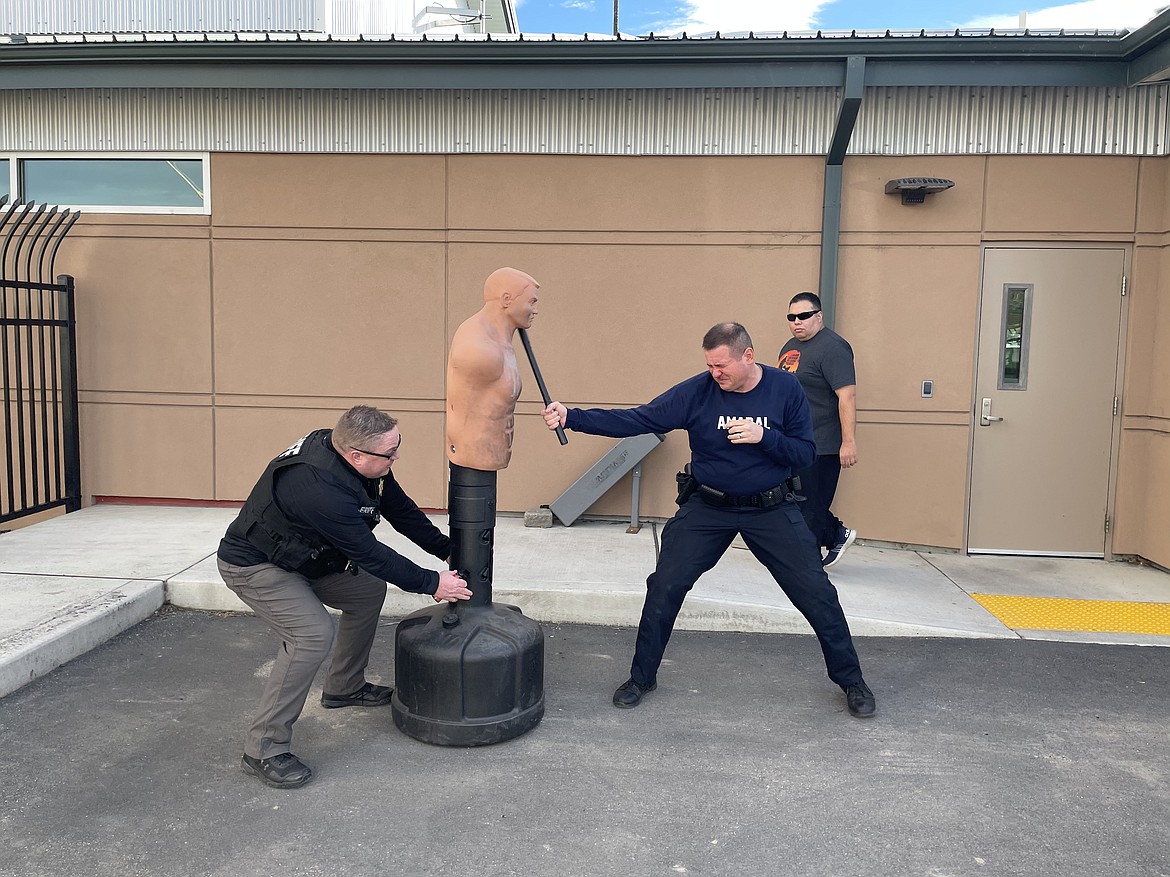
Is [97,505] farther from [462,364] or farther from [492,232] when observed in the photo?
[462,364]

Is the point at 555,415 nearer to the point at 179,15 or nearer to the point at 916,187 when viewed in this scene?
the point at 916,187

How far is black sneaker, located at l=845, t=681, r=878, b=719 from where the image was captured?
163 inches

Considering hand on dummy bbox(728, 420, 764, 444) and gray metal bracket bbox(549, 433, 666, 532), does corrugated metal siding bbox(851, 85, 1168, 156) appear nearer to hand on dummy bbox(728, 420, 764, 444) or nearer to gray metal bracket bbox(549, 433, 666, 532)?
gray metal bracket bbox(549, 433, 666, 532)

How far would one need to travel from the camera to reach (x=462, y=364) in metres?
3.76

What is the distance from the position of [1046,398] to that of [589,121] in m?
3.95

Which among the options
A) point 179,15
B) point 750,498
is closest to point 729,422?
point 750,498

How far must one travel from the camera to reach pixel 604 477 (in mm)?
7047

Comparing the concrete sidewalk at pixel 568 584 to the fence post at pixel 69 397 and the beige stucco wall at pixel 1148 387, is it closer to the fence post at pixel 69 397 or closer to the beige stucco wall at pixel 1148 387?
the beige stucco wall at pixel 1148 387

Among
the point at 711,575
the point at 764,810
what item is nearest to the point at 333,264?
the point at 711,575

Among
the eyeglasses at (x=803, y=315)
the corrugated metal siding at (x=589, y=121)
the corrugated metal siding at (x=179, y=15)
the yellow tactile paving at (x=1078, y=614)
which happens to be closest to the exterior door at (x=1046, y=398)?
the corrugated metal siding at (x=589, y=121)

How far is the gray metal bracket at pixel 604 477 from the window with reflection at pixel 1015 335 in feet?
8.43

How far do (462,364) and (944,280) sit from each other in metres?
4.46

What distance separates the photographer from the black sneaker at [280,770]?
11.2 ft

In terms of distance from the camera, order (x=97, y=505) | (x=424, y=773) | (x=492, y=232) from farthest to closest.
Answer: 1. (x=97, y=505)
2. (x=492, y=232)
3. (x=424, y=773)
